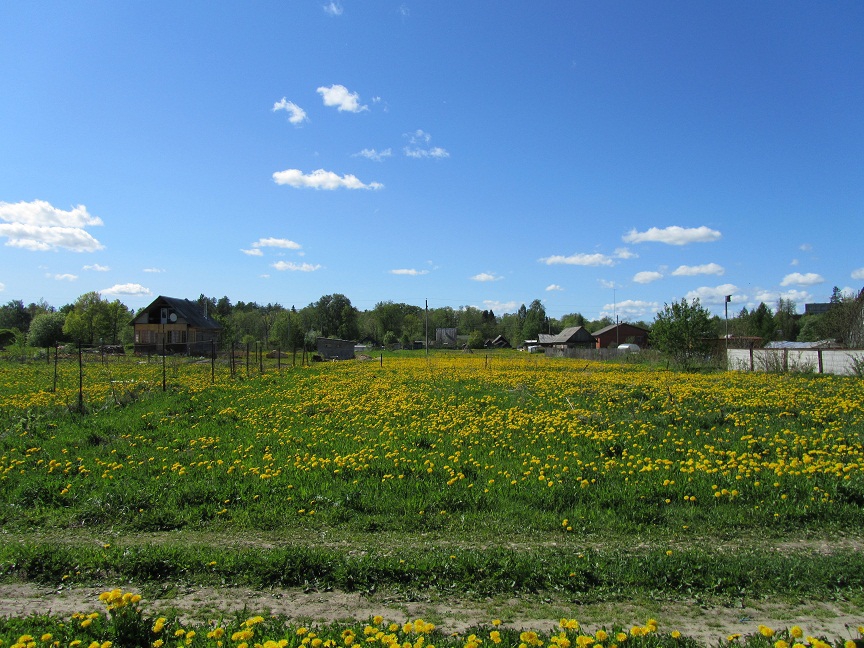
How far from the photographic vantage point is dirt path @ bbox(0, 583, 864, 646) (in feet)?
14.9

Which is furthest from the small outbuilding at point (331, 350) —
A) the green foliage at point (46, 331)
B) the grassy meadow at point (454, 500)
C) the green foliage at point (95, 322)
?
the green foliage at point (46, 331)

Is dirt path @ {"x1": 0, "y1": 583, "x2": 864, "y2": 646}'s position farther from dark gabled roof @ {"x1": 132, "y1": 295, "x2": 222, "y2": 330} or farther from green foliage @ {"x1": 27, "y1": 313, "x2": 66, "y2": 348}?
green foliage @ {"x1": 27, "y1": 313, "x2": 66, "y2": 348}

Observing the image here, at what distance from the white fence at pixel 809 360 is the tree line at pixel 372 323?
1489 centimetres

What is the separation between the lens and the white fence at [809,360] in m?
28.7

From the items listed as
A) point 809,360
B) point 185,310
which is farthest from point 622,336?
Result: point 185,310

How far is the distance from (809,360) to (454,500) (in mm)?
30918

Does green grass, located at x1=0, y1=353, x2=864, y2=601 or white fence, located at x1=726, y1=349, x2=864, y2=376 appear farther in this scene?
white fence, located at x1=726, y1=349, x2=864, y2=376

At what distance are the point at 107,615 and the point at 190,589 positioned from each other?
0.75 m

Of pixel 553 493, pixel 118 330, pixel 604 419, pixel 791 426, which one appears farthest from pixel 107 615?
pixel 118 330

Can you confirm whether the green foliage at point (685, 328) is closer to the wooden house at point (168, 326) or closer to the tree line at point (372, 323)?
the tree line at point (372, 323)

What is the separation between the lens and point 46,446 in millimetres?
11773

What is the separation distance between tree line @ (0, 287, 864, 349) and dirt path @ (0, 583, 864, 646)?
34842mm

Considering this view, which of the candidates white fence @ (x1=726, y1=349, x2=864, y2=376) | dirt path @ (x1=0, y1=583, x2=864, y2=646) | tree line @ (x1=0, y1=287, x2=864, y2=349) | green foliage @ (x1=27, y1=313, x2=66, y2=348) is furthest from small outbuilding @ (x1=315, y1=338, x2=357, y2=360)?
dirt path @ (x1=0, y1=583, x2=864, y2=646)

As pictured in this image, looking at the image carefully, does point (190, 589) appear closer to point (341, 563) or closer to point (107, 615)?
point (107, 615)
